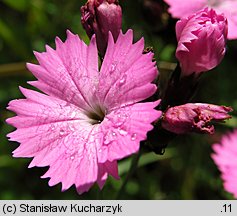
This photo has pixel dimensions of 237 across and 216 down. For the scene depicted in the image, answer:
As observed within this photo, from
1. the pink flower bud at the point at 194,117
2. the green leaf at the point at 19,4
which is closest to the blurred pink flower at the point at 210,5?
the pink flower bud at the point at 194,117

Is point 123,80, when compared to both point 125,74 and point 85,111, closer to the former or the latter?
point 125,74

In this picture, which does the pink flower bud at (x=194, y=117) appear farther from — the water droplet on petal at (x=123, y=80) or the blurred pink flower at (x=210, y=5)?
the blurred pink flower at (x=210, y=5)


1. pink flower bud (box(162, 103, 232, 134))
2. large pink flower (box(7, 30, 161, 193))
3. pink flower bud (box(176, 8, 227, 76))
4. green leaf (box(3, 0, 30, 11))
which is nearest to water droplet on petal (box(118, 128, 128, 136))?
large pink flower (box(7, 30, 161, 193))

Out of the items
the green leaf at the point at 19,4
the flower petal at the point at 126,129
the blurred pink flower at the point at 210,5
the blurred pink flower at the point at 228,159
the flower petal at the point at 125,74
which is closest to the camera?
the flower petal at the point at 126,129

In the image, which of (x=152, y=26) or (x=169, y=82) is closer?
(x=169, y=82)
